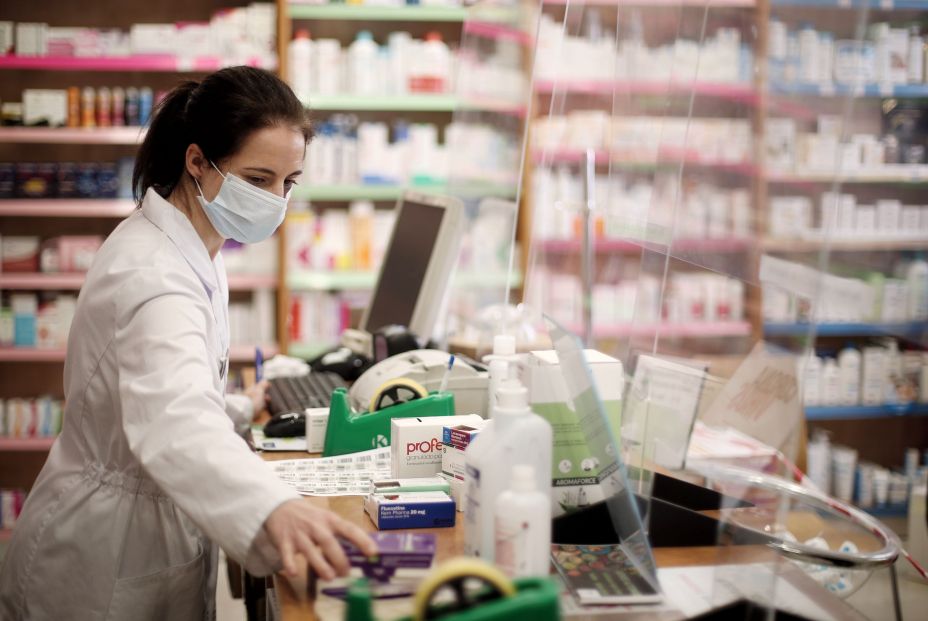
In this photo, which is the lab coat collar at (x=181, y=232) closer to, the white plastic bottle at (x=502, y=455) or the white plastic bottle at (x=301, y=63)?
the white plastic bottle at (x=502, y=455)

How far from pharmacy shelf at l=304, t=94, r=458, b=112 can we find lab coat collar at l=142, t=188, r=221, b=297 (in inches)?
109

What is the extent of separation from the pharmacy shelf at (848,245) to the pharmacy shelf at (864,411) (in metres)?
0.34

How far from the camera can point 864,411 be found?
2.11m

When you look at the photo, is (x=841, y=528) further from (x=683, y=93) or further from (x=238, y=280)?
(x=238, y=280)

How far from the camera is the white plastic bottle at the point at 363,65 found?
4.40 m

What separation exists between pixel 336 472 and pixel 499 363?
0.39m

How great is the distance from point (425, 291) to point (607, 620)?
1.50 meters

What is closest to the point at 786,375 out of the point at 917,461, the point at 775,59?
→ the point at 775,59

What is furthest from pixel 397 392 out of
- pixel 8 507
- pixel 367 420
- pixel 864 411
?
pixel 8 507

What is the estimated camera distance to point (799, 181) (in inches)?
54.4

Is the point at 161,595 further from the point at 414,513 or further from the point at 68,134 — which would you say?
the point at 68,134

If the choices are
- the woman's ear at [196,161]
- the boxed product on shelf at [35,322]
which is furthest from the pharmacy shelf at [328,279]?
the woman's ear at [196,161]

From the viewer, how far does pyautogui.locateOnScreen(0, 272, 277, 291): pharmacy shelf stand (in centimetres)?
430

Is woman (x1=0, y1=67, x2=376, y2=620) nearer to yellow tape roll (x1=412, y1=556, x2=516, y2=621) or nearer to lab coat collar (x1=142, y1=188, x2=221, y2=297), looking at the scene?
lab coat collar (x1=142, y1=188, x2=221, y2=297)
